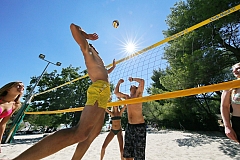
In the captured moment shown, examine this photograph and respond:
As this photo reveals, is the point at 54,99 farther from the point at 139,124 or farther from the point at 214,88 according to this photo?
the point at 214,88

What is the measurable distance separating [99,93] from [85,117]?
0.31 m

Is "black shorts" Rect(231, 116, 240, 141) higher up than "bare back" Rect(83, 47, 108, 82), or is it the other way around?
"bare back" Rect(83, 47, 108, 82)

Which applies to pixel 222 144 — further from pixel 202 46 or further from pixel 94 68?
pixel 94 68

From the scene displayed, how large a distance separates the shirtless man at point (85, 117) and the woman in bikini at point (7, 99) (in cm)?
163

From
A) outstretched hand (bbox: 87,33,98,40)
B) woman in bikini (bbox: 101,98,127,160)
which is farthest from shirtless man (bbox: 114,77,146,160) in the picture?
outstretched hand (bbox: 87,33,98,40)

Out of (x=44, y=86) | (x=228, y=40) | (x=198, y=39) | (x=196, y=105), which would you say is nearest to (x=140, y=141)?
(x=198, y=39)

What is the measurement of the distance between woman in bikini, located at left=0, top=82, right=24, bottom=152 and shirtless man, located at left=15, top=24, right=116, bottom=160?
1.63 metres

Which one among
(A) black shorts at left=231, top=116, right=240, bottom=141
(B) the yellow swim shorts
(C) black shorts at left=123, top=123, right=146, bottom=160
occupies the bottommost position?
(C) black shorts at left=123, top=123, right=146, bottom=160

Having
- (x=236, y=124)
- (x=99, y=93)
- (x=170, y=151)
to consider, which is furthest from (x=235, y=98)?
(x=170, y=151)

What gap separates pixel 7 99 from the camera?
277cm

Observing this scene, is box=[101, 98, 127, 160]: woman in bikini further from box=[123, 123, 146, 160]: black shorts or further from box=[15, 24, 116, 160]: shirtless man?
box=[15, 24, 116, 160]: shirtless man

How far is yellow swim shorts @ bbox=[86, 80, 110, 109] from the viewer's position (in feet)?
5.86

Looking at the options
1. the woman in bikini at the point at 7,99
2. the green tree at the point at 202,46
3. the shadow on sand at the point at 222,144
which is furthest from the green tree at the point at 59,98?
the woman in bikini at the point at 7,99

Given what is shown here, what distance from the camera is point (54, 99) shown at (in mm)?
22453
